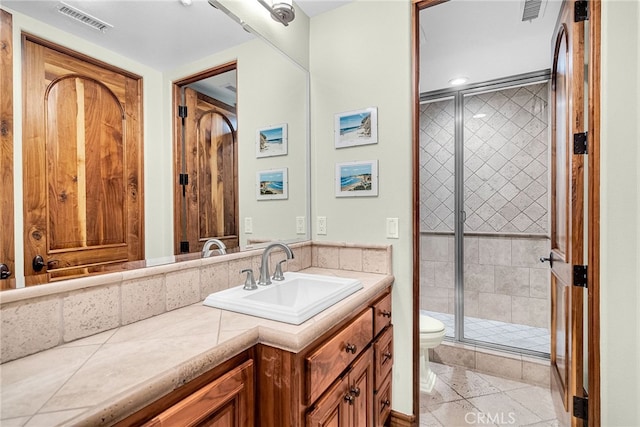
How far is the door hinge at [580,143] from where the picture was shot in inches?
53.5

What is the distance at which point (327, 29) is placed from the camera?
1950mm

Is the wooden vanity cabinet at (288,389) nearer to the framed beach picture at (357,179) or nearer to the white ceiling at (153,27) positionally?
the framed beach picture at (357,179)

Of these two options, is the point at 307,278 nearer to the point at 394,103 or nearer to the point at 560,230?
the point at 394,103

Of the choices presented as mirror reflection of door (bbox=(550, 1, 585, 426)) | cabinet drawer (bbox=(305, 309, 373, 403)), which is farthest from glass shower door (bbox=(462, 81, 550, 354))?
cabinet drawer (bbox=(305, 309, 373, 403))

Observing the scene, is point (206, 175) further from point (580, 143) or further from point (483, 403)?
point (483, 403)

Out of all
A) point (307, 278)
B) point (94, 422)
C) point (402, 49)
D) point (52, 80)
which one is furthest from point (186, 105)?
point (402, 49)

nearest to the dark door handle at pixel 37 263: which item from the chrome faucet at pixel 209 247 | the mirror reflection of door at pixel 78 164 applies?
the mirror reflection of door at pixel 78 164

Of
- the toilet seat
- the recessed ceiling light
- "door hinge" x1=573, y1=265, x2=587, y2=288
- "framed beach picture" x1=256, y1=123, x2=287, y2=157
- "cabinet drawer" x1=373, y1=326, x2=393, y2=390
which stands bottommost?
the toilet seat

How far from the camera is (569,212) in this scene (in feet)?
4.70

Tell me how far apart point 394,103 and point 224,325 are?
55.5 inches

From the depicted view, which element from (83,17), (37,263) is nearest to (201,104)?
(83,17)

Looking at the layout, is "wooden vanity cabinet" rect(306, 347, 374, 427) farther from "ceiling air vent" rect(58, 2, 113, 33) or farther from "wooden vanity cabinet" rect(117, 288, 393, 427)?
"ceiling air vent" rect(58, 2, 113, 33)
